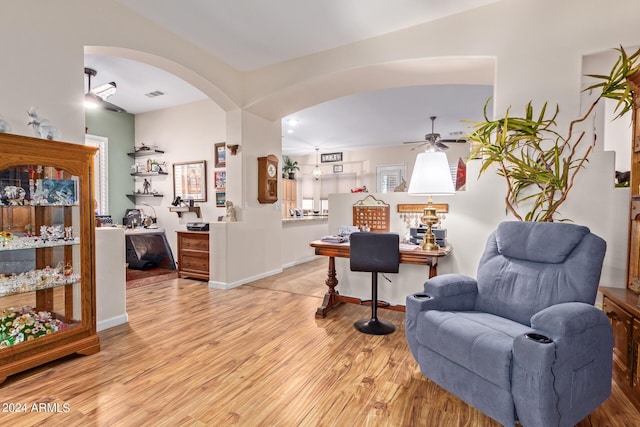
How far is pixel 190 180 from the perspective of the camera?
5352mm

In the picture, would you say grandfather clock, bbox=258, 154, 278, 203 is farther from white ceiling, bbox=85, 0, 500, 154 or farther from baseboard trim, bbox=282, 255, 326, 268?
baseboard trim, bbox=282, 255, 326, 268

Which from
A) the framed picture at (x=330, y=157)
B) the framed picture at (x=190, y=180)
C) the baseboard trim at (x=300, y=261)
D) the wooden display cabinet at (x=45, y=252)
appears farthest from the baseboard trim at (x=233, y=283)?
the framed picture at (x=330, y=157)

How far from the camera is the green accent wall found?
5359 millimetres

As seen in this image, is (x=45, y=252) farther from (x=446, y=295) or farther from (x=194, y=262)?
(x=446, y=295)

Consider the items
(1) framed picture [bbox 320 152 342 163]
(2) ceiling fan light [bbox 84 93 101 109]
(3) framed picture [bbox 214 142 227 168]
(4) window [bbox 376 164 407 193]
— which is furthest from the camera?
(1) framed picture [bbox 320 152 342 163]

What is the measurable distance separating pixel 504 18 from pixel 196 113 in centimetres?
452

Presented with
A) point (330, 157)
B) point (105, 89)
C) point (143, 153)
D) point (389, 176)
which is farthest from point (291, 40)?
point (330, 157)

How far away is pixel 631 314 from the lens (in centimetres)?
180

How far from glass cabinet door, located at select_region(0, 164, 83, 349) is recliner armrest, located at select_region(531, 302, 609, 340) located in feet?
9.89

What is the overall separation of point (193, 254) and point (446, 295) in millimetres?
3761

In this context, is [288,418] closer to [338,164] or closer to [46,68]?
[46,68]

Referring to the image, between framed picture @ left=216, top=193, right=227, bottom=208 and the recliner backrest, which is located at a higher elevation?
framed picture @ left=216, top=193, right=227, bottom=208

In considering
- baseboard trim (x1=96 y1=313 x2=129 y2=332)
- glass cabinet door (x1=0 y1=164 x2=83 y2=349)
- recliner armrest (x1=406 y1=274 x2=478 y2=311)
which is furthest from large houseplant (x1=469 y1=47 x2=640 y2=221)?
baseboard trim (x1=96 y1=313 x2=129 y2=332)

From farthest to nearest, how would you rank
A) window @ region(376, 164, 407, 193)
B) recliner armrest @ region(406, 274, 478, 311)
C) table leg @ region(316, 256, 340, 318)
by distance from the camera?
1. window @ region(376, 164, 407, 193)
2. table leg @ region(316, 256, 340, 318)
3. recliner armrest @ region(406, 274, 478, 311)
